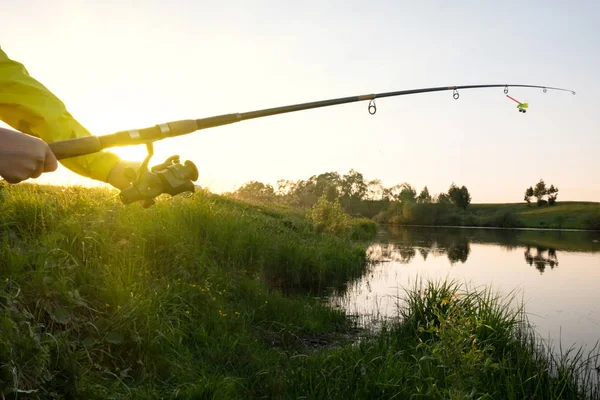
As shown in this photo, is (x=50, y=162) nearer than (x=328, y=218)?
Yes

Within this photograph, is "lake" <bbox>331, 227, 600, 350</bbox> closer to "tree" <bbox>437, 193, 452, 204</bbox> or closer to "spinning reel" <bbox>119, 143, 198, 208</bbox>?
"spinning reel" <bbox>119, 143, 198, 208</bbox>

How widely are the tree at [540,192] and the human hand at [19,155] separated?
92.3 meters

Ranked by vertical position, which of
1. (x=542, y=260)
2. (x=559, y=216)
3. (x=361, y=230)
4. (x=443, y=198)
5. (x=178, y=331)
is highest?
(x=443, y=198)

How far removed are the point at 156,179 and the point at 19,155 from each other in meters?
0.84

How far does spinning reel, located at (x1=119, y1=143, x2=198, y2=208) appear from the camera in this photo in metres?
2.18

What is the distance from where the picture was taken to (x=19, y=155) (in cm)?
138

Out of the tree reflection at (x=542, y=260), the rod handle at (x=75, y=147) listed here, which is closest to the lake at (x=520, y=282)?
the tree reflection at (x=542, y=260)

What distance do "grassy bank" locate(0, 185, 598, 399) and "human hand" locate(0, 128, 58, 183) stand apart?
1982mm

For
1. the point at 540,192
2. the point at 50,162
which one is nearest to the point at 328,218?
the point at 50,162

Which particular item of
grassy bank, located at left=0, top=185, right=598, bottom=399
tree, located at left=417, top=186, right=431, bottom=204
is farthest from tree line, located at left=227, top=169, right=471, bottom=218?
grassy bank, located at left=0, top=185, right=598, bottom=399

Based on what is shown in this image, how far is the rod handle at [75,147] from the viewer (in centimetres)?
185

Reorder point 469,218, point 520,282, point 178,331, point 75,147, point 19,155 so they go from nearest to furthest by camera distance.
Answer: point 19,155
point 75,147
point 178,331
point 520,282
point 469,218

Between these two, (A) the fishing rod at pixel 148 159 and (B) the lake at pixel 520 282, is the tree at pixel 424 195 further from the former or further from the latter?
(A) the fishing rod at pixel 148 159

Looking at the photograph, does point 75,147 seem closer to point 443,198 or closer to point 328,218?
point 328,218
